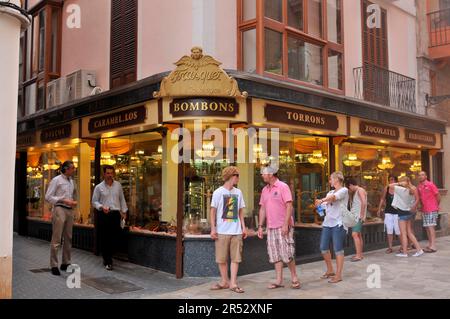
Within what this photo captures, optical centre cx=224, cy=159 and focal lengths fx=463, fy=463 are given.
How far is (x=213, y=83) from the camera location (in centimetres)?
788

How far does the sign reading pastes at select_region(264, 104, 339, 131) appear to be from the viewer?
8.64 meters

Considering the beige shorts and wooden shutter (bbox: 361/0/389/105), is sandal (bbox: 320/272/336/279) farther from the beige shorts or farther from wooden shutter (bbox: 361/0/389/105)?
wooden shutter (bbox: 361/0/389/105)

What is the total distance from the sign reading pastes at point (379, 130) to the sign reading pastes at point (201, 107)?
438cm

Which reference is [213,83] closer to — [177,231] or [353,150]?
[177,231]

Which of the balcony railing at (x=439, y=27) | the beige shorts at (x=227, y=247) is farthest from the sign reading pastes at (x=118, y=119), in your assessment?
the balcony railing at (x=439, y=27)

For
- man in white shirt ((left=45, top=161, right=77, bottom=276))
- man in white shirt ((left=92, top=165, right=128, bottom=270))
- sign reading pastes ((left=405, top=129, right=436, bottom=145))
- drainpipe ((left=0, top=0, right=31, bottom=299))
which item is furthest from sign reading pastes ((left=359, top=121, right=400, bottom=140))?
drainpipe ((left=0, top=0, right=31, bottom=299))

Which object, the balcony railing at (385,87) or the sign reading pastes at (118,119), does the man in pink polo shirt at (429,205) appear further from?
the sign reading pastes at (118,119)

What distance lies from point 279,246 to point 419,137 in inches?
306

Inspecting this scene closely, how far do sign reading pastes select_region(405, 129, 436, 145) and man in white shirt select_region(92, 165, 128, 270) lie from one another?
803 cm

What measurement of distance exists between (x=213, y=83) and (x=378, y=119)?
5.35 m

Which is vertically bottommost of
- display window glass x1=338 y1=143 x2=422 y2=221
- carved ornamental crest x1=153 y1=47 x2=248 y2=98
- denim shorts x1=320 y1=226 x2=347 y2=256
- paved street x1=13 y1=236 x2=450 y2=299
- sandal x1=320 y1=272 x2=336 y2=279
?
paved street x1=13 y1=236 x2=450 y2=299

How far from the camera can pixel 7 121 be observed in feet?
19.7

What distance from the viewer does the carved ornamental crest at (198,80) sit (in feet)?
25.8
